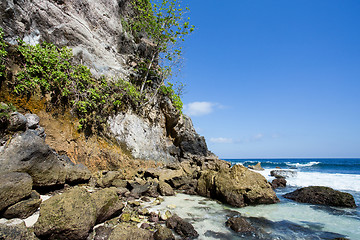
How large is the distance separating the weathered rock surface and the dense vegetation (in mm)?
6897

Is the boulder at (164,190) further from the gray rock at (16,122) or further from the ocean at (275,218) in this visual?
the gray rock at (16,122)

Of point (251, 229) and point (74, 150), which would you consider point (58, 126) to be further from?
point (251, 229)

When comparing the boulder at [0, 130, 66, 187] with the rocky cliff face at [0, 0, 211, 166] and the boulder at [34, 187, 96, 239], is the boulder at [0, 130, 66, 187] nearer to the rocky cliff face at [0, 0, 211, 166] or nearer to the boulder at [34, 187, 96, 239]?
the rocky cliff face at [0, 0, 211, 166]

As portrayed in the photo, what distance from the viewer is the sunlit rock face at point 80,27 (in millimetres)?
8109

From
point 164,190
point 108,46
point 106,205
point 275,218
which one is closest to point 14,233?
point 106,205

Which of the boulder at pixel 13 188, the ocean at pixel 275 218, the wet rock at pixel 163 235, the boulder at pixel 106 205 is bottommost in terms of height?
the ocean at pixel 275 218

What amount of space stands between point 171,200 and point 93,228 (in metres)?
3.83

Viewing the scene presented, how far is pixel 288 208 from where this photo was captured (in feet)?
23.7

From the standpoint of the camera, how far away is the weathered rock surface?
7301 mm

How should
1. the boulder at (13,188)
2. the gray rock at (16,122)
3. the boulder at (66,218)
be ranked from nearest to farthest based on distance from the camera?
1. the boulder at (66,218)
2. the boulder at (13,188)
3. the gray rock at (16,122)

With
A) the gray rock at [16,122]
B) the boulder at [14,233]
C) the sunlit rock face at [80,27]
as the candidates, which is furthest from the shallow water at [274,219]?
the sunlit rock face at [80,27]

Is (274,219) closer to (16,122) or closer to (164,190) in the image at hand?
(164,190)

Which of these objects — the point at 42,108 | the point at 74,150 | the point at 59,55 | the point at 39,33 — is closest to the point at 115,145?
the point at 74,150

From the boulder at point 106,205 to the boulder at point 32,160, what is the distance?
2.20 meters
